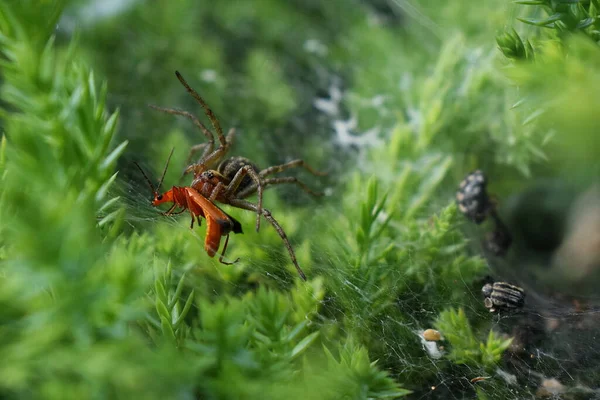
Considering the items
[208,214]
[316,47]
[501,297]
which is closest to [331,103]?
[316,47]

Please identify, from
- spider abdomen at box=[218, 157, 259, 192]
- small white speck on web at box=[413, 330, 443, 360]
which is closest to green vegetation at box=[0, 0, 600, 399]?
small white speck on web at box=[413, 330, 443, 360]

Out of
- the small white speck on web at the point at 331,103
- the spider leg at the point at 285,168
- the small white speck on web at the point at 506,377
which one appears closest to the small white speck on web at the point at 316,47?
the small white speck on web at the point at 331,103

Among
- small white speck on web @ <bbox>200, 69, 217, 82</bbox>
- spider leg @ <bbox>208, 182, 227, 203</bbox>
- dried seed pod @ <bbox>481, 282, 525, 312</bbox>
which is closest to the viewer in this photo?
dried seed pod @ <bbox>481, 282, 525, 312</bbox>

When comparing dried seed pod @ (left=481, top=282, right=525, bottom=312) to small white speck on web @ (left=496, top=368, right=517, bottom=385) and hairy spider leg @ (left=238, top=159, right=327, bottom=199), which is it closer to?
small white speck on web @ (left=496, top=368, right=517, bottom=385)

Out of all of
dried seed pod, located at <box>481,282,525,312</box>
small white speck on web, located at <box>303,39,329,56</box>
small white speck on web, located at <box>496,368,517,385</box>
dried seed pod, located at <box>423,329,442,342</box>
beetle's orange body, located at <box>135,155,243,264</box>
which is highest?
small white speck on web, located at <box>303,39,329,56</box>

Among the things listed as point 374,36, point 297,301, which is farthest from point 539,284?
point 374,36

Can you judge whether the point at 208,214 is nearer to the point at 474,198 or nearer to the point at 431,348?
the point at 431,348
